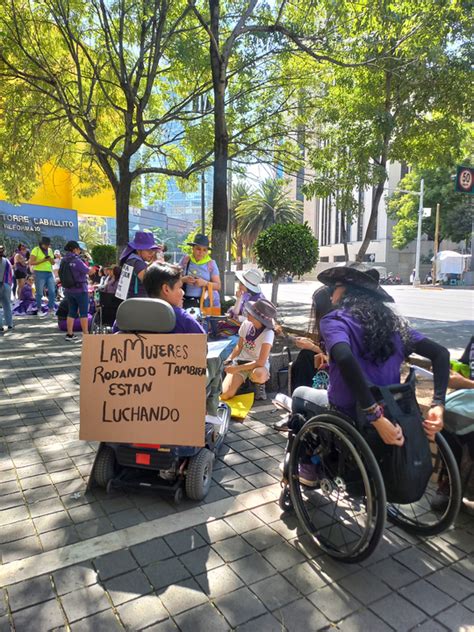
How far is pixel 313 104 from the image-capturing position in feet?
33.2

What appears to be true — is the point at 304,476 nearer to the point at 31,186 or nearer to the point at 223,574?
the point at 223,574

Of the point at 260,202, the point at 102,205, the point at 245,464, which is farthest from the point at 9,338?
the point at 260,202

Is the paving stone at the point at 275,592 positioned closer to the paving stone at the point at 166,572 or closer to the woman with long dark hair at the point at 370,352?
the paving stone at the point at 166,572

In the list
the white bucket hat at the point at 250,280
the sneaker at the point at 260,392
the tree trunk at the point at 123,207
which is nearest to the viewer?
the sneaker at the point at 260,392

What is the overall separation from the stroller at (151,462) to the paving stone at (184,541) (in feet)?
0.93

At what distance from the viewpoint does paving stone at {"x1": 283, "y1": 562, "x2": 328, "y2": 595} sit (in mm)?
2174

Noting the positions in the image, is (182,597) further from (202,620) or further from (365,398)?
(365,398)

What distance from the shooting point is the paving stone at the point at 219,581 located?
2138mm

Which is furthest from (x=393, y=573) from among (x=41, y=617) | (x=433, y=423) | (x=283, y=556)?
(x=41, y=617)

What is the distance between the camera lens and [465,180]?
778 cm

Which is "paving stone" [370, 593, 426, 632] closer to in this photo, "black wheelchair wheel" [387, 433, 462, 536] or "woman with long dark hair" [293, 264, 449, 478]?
"black wheelchair wheel" [387, 433, 462, 536]

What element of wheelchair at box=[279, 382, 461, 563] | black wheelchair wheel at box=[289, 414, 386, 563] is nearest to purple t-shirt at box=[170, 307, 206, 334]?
wheelchair at box=[279, 382, 461, 563]

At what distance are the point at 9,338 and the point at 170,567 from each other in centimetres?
711

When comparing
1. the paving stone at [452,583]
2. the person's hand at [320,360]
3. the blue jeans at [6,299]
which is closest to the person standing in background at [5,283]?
the blue jeans at [6,299]
